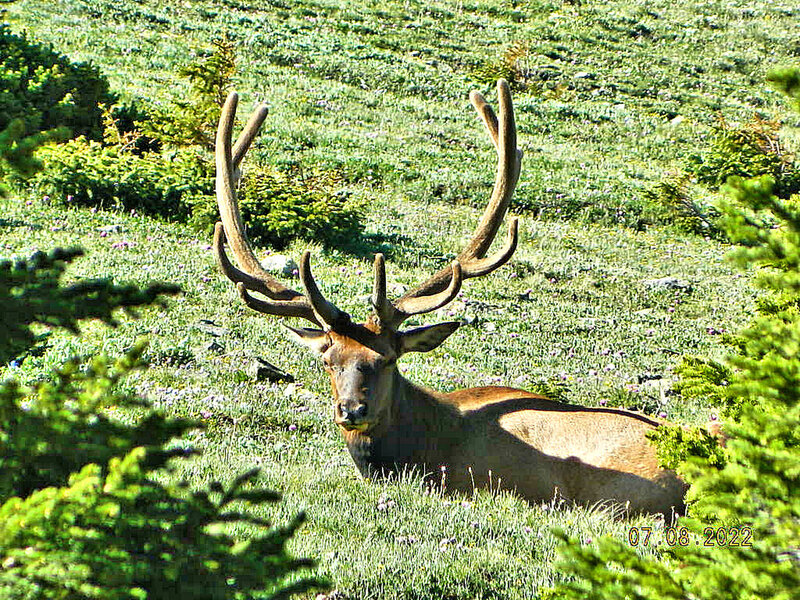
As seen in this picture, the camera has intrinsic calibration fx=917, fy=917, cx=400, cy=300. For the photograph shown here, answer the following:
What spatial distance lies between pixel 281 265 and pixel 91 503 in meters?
9.31

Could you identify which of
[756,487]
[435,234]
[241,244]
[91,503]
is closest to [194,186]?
[435,234]

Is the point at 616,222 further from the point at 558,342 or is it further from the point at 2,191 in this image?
the point at 2,191

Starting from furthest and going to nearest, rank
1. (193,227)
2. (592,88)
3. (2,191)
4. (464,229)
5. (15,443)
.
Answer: (592,88), (464,229), (193,227), (2,191), (15,443)

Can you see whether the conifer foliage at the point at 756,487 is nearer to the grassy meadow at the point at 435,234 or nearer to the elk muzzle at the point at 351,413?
the grassy meadow at the point at 435,234

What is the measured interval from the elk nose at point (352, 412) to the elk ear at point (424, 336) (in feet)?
2.54

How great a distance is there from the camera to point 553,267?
13.7 meters

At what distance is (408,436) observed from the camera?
6492mm

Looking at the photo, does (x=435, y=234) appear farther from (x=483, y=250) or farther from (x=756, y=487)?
(x=756, y=487)

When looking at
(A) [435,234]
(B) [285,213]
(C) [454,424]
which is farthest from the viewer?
(A) [435,234]

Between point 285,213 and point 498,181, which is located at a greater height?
point 498,181

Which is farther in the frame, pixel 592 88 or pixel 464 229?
pixel 592 88

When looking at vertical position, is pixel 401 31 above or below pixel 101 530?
above

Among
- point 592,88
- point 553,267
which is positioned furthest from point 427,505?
point 592,88

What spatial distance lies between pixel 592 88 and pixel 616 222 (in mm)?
13802
